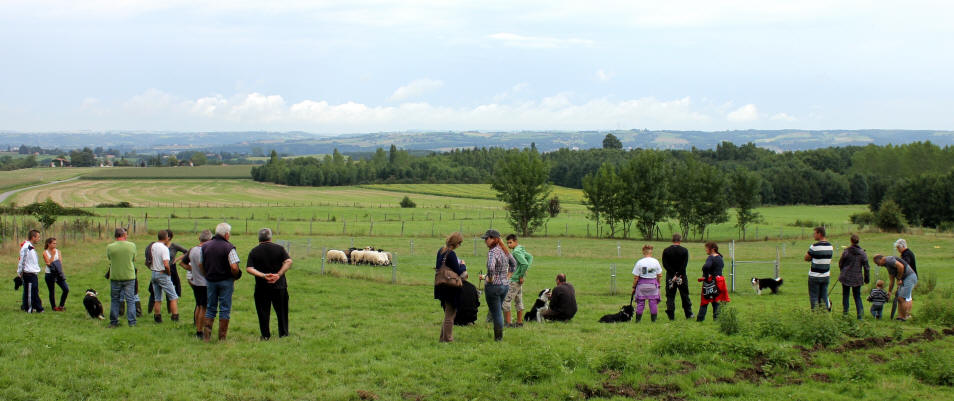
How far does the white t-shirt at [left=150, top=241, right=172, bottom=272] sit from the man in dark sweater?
7.32 m

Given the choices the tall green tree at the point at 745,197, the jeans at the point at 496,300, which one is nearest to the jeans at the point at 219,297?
the jeans at the point at 496,300

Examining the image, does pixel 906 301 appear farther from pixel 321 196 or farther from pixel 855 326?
pixel 321 196

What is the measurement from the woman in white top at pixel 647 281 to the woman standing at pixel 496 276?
119 inches

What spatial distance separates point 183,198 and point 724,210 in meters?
67.0

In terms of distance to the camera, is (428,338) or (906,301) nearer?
(428,338)

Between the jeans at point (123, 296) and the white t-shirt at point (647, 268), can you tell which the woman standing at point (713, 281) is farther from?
the jeans at point (123, 296)

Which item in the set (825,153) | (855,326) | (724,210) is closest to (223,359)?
(855,326)

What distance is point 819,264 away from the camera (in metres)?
13.0

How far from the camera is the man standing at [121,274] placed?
11930 mm

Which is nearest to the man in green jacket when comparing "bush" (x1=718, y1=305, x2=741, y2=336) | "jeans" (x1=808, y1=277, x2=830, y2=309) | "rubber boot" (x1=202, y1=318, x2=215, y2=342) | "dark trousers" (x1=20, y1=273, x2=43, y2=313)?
"bush" (x1=718, y1=305, x2=741, y2=336)

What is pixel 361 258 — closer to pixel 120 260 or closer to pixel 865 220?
pixel 120 260

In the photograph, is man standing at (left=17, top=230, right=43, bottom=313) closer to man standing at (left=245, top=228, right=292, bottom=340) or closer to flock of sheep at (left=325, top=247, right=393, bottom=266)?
man standing at (left=245, top=228, right=292, bottom=340)

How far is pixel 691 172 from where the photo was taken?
6350 centimetres

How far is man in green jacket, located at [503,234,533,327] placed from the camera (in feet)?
39.7
